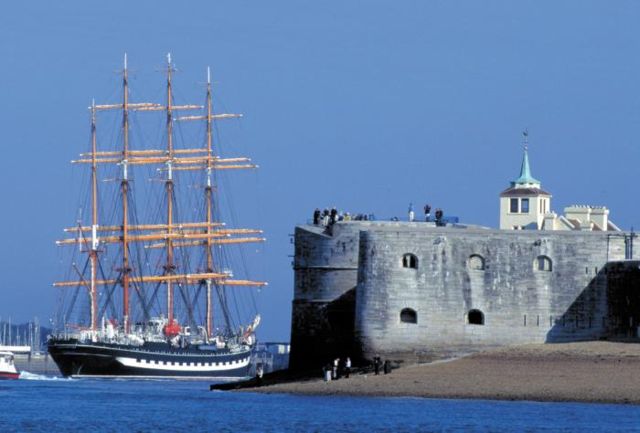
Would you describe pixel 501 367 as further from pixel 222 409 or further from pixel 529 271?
pixel 222 409

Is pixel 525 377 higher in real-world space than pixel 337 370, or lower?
lower

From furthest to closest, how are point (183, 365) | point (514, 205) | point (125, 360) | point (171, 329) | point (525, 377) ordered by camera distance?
1. point (171, 329)
2. point (514, 205)
3. point (183, 365)
4. point (125, 360)
5. point (525, 377)

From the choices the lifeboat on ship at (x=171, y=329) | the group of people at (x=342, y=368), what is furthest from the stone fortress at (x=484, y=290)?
the lifeboat on ship at (x=171, y=329)

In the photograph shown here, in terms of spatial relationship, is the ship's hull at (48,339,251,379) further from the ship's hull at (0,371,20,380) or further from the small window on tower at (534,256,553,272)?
the small window on tower at (534,256,553,272)

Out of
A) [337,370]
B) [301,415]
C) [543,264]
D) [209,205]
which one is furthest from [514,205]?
[301,415]

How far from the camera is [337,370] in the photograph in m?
81.1

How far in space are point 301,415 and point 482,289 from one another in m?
13.1

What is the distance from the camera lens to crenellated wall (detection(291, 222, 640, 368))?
7975 centimetres

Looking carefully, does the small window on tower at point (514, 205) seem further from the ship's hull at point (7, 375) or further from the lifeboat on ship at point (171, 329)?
the ship's hull at point (7, 375)

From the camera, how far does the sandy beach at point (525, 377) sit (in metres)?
75.2

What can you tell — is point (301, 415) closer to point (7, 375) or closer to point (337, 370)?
point (337, 370)

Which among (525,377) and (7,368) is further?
(7,368)

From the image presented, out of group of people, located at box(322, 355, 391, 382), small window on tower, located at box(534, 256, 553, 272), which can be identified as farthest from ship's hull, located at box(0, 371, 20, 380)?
small window on tower, located at box(534, 256, 553, 272)

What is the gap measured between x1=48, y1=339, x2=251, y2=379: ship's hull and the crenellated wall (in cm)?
4346
